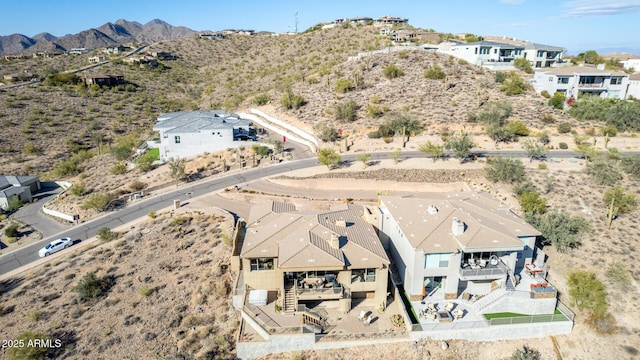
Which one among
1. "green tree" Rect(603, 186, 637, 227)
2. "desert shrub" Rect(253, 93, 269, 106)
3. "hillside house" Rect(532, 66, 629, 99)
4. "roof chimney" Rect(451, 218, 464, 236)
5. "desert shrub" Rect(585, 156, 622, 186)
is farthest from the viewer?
"desert shrub" Rect(253, 93, 269, 106)

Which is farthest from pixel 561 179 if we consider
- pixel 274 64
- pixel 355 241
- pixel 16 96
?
pixel 16 96

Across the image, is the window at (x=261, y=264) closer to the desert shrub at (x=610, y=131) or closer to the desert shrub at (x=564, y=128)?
the desert shrub at (x=564, y=128)

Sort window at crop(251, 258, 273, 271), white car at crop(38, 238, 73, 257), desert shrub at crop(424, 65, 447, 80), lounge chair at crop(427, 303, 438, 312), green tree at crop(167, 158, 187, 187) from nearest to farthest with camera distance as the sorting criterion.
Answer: lounge chair at crop(427, 303, 438, 312), window at crop(251, 258, 273, 271), white car at crop(38, 238, 73, 257), green tree at crop(167, 158, 187, 187), desert shrub at crop(424, 65, 447, 80)

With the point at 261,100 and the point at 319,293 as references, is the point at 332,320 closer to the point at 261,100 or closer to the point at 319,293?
the point at 319,293

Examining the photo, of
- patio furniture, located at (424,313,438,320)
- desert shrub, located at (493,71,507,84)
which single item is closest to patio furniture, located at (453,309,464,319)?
patio furniture, located at (424,313,438,320)

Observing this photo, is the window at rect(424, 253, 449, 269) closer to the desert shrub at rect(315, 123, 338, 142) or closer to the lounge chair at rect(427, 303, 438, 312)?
the lounge chair at rect(427, 303, 438, 312)

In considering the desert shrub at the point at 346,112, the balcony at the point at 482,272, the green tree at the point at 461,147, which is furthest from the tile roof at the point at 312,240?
the desert shrub at the point at 346,112

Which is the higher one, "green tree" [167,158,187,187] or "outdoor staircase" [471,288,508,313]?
"green tree" [167,158,187,187]
